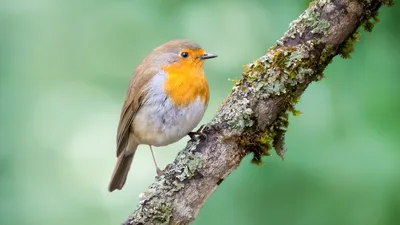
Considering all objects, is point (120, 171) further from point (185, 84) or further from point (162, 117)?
point (185, 84)

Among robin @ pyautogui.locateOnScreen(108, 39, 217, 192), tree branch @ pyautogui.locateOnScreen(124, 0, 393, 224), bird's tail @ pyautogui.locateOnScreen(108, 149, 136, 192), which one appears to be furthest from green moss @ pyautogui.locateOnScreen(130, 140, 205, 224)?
bird's tail @ pyautogui.locateOnScreen(108, 149, 136, 192)

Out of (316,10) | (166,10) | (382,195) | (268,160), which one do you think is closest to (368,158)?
(382,195)

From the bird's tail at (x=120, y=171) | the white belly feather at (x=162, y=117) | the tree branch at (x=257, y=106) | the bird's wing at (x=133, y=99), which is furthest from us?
the bird's tail at (x=120, y=171)

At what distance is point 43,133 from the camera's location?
4340 millimetres

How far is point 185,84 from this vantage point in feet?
11.4

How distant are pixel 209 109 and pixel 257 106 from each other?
3.90 feet

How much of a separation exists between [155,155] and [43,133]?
0.83m

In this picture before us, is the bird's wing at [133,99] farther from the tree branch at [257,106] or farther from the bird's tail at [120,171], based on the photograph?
the tree branch at [257,106]

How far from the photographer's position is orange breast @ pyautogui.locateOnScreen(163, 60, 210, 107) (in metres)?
3.47

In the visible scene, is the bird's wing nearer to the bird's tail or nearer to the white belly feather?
the white belly feather

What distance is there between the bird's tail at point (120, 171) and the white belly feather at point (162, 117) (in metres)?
0.41

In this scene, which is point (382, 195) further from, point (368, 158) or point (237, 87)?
point (237, 87)

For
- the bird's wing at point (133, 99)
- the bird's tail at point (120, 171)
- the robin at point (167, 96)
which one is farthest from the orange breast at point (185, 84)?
the bird's tail at point (120, 171)

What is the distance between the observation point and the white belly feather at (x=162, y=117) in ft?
11.3
